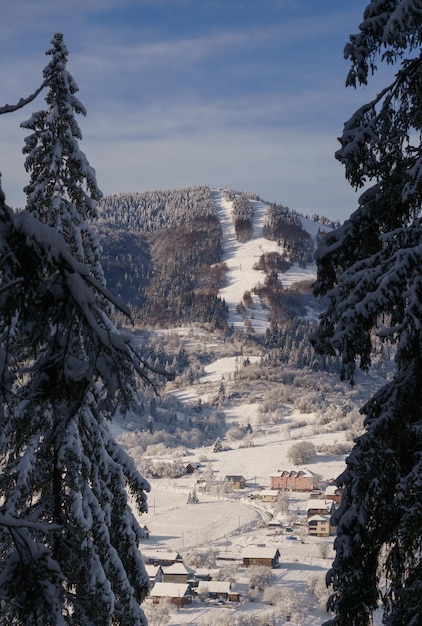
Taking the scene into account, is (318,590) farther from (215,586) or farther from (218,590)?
(215,586)

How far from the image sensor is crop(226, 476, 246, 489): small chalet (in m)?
81.5

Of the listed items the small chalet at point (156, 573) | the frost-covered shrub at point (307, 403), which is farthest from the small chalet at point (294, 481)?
the frost-covered shrub at point (307, 403)

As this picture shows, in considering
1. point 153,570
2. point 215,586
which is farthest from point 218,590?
point 153,570

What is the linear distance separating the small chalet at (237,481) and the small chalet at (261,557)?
1153 inches

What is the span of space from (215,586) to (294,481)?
3803 centimetres

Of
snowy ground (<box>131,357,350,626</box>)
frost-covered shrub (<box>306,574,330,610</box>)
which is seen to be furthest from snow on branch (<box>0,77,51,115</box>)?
frost-covered shrub (<box>306,574,330,610</box>)

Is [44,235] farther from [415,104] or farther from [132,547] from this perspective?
[132,547]

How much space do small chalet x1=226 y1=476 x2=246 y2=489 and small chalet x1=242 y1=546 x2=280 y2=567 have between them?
1153 inches

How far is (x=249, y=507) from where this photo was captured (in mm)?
73500

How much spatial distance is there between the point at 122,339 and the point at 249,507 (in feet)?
Result: 241

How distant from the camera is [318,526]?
2426 inches

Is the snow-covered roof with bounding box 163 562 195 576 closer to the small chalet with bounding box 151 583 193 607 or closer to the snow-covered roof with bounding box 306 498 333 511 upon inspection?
the small chalet with bounding box 151 583 193 607

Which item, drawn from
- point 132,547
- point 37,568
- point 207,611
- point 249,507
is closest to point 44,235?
point 37,568

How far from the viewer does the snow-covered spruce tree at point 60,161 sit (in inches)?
361
